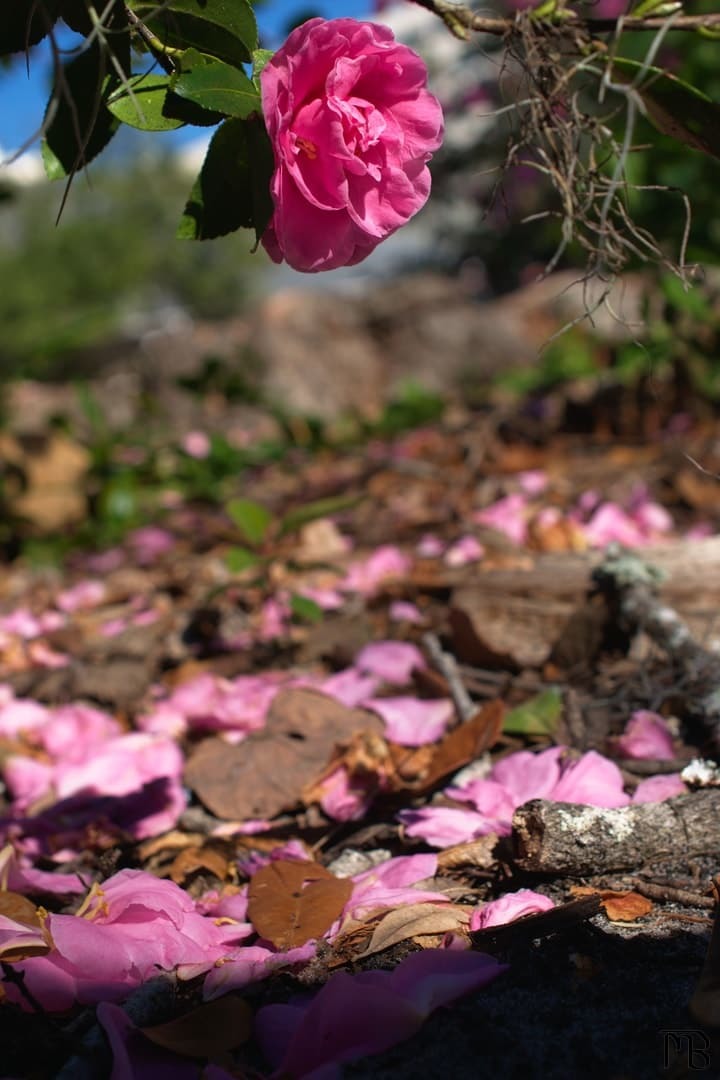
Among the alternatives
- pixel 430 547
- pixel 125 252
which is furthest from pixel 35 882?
pixel 125 252

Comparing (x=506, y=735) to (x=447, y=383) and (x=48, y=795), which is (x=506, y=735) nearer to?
(x=48, y=795)

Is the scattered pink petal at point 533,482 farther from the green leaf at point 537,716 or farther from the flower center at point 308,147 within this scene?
the flower center at point 308,147

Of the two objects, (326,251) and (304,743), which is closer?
(326,251)

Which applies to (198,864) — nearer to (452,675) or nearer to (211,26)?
(452,675)

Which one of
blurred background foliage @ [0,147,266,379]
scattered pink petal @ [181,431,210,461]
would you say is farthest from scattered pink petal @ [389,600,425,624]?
blurred background foliage @ [0,147,266,379]

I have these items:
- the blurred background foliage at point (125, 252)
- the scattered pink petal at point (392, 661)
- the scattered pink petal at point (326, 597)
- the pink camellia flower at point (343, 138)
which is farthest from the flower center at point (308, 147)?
the blurred background foliage at point (125, 252)

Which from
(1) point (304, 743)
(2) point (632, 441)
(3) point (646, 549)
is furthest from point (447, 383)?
(1) point (304, 743)
